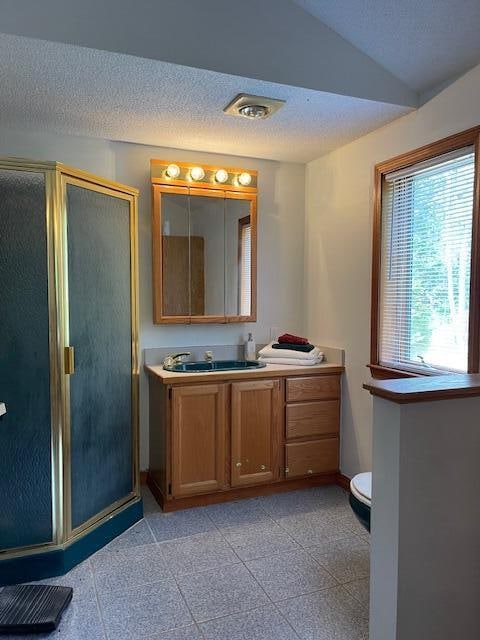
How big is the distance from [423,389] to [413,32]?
5.71ft

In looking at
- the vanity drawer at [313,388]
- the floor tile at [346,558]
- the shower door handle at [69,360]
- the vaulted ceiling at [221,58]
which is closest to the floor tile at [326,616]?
the floor tile at [346,558]

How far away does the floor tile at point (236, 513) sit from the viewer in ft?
9.27

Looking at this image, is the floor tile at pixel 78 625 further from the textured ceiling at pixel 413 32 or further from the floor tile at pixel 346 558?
Result: the textured ceiling at pixel 413 32

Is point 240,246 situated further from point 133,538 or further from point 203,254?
point 133,538

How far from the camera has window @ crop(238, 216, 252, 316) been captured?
349 centimetres

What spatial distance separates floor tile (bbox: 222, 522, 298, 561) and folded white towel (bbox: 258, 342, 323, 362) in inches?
42.6

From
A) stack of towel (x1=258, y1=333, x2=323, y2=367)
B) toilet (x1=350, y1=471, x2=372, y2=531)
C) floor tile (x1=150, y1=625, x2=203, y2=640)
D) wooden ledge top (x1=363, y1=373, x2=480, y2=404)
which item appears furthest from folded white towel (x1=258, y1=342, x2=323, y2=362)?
floor tile (x1=150, y1=625, x2=203, y2=640)

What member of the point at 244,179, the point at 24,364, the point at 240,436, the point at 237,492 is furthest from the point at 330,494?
the point at 244,179

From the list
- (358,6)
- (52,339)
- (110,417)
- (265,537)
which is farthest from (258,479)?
(358,6)

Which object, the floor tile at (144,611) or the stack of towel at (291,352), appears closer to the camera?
the floor tile at (144,611)

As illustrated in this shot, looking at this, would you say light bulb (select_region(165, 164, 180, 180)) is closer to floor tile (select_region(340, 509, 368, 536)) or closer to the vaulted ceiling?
the vaulted ceiling

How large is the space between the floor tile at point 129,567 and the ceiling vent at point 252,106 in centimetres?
237

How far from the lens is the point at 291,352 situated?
330 cm

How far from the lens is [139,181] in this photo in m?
3.24
